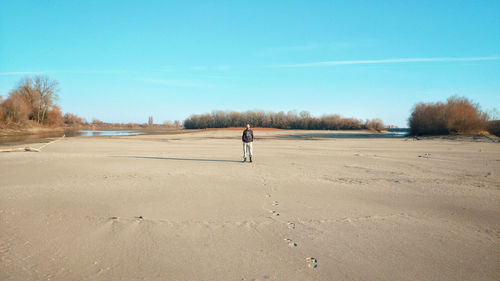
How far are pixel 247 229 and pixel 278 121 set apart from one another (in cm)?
7264

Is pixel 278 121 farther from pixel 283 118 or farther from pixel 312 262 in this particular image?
pixel 312 262

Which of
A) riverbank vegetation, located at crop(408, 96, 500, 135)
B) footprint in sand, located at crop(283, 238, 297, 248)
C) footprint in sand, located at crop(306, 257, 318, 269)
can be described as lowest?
footprint in sand, located at crop(306, 257, 318, 269)

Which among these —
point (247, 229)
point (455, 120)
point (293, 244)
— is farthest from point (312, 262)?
point (455, 120)

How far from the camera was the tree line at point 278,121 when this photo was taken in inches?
2717

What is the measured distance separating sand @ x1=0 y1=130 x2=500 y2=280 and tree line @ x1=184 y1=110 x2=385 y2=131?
6379 centimetres

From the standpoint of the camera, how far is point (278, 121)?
250 ft

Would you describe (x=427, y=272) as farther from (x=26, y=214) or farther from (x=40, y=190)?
(x=40, y=190)

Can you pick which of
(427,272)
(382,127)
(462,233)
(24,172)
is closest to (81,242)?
(427,272)

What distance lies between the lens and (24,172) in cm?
950

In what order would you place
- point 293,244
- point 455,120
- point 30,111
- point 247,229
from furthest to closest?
1. point 30,111
2. point 455,120
3. point 247,229
4. point 293,244

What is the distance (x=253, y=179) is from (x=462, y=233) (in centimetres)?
545

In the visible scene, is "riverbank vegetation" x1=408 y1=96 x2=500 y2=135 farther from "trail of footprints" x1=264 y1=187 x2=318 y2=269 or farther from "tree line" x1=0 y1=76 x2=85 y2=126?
"tree line" x1=0 y1=76 x2=85 y2=126

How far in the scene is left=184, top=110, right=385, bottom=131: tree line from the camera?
6900cm

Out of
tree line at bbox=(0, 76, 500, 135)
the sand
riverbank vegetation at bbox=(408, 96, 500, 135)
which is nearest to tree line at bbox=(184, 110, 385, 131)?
tree line at bbox=(0, 76, 500, 135)
